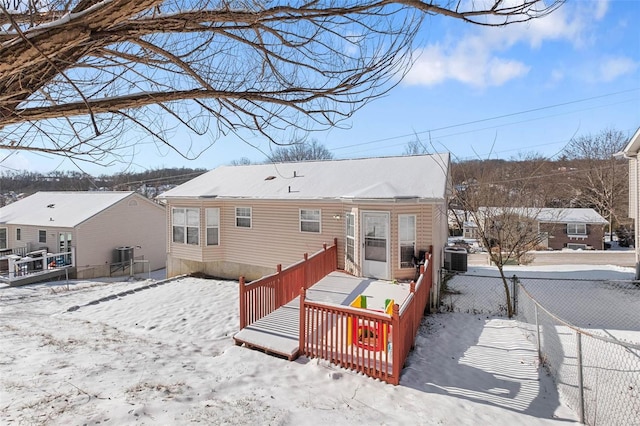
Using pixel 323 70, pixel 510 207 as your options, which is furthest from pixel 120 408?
pixel 510 207

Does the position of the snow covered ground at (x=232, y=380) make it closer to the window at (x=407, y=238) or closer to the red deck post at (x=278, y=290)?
the red deck post at (x=278, y=290)

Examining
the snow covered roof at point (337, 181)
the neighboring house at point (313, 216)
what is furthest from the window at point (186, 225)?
the snow covered roof at point (337, 181)

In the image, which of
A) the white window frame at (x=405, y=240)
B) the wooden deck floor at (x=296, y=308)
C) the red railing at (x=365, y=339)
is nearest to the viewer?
the red railing at (x=365, y=339)

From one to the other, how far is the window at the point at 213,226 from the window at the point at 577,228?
109 ft

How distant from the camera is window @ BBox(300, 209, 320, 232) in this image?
36.7 ft

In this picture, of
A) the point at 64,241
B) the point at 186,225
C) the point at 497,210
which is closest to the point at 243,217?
the point at 186,225

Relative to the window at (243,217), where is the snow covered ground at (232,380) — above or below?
below

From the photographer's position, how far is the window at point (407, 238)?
9250 millimetres

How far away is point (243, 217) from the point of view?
12641 mm

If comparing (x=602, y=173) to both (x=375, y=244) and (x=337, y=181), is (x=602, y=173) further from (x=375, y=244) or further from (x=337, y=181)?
(x=375, y=244)

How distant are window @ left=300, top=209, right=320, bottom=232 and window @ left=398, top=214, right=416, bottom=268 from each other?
3.03 metres

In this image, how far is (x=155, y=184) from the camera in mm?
32281

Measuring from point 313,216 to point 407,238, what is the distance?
340 cm

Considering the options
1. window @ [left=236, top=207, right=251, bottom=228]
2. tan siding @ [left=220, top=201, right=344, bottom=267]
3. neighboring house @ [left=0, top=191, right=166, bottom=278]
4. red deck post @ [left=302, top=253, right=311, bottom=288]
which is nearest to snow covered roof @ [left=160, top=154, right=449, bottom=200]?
tan siding @ [left=220, top=201, right=344, bottom=267]
